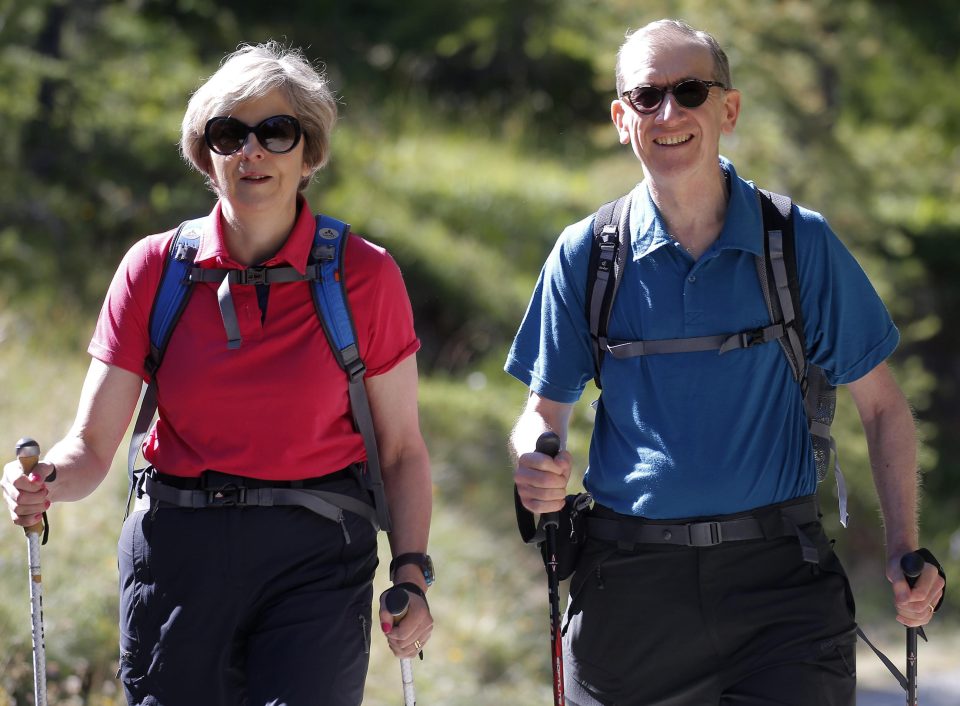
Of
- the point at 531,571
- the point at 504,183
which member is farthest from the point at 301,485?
the point at 504,183

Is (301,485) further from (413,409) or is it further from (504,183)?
(504,183)

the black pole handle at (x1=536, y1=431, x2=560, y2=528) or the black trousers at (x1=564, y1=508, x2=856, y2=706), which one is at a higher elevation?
the black pole handle at (x1=536, y1=431, x2=560, y2=528)

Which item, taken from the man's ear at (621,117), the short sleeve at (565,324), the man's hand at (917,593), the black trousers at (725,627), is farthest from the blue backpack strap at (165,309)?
the man's hand at (917,593)

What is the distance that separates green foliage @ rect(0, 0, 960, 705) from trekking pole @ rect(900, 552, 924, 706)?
10.7 feet

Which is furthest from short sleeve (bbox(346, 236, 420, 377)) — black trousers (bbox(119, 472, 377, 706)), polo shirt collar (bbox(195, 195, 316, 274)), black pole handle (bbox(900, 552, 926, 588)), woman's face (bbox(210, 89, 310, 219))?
black pole handle (bbox(900, 552, 926, 588))

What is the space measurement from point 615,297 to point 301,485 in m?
0.93

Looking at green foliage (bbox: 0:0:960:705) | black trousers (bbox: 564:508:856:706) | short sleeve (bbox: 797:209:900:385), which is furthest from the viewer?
green foliage (bbox: 0:0:960:705)

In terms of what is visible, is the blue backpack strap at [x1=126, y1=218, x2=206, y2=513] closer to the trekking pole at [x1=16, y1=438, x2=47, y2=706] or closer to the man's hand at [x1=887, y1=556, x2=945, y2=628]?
the trekking pole at [x1=16, y1=438, x2=47, y2=706]

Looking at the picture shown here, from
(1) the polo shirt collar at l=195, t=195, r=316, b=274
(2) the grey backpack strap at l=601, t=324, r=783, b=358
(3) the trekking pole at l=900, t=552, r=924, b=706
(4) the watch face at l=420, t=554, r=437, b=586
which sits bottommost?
(3) the trekking pole at l=900, t=552, r=924, b=706

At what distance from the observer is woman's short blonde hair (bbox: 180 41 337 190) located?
331 centimetres

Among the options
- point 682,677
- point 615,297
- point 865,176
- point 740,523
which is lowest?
point 682,677

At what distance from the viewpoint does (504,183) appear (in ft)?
53.3

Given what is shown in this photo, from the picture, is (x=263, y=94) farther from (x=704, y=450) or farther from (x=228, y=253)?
(x=704, y=450)

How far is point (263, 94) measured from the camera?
3305 millimetres
